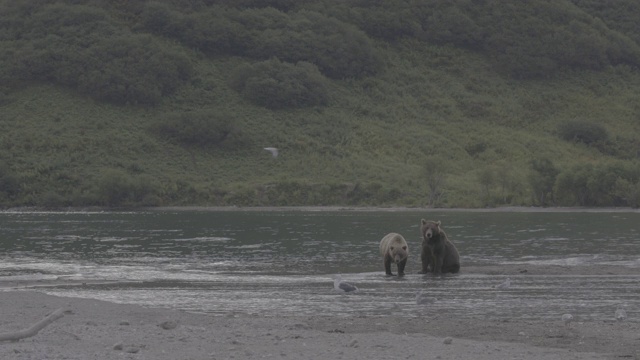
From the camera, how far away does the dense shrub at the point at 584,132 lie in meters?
101

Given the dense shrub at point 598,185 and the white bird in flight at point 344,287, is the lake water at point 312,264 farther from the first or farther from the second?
the dense shrub at point 598,185

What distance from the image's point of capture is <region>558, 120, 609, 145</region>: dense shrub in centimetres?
10056

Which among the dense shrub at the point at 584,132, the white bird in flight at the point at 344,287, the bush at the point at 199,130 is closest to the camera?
the white bird in flight at the point at 344,287

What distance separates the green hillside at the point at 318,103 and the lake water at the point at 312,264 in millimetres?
19080

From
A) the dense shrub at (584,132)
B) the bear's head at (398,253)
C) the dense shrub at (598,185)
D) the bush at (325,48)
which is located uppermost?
the bush at (325,48)

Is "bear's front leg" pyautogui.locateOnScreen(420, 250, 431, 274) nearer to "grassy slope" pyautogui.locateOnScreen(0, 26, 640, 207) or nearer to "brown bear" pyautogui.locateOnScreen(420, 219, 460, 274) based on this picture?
"brown bear" pyautogui.locateOnScreen(420, 219, 460, 274)

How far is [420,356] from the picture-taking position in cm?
1534

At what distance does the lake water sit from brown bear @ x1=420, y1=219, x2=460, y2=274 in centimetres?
49

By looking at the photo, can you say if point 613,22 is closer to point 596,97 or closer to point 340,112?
point 596,97

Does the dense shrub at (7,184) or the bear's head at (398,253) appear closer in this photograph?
the bear's head at (398,253)

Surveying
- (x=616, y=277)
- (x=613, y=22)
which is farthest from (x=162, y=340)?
(x=613, y=22)

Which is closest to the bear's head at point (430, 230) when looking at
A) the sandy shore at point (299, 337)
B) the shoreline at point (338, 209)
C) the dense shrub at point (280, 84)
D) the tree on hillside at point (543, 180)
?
the sandy shore at point (299, 337)

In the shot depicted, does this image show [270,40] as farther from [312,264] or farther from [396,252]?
[396,252]

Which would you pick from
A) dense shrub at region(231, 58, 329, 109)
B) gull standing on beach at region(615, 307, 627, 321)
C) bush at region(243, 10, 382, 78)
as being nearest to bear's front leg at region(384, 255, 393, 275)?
gull standing on beach at region(615, 307, 627, 321)
